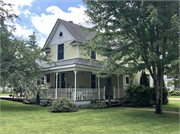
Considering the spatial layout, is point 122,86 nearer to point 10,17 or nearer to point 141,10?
point 141,10

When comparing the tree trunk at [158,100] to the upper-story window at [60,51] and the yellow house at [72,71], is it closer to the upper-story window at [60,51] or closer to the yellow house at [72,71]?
the yellow house at [72,71]

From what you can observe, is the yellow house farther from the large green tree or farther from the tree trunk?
the tree trunk

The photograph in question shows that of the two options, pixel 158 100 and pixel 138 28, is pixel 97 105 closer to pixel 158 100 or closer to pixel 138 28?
pixel 158 100

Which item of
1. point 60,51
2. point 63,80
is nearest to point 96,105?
point 63,80

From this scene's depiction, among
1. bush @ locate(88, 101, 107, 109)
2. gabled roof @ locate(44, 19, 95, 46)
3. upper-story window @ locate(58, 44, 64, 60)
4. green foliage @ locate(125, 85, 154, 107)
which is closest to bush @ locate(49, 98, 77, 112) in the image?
bush @ locate(88, 101, 107, 109)

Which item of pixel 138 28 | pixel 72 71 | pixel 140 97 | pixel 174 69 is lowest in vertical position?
pixel 140 97

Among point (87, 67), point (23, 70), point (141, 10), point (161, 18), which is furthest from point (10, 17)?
point (161, 18)

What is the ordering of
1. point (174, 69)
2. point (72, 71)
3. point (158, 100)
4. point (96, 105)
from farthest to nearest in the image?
point (72, 71) < point (96, 105) < point (174, 69) < point (158, 100)

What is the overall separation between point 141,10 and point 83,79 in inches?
365

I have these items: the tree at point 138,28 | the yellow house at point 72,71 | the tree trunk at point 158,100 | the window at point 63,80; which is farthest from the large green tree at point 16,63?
the tree trunk at point 158,100

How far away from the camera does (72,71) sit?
17.4m

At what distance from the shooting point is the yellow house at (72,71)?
50.4 ft

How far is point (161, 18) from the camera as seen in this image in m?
9.83

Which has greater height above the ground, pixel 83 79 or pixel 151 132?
pixel 83 79
